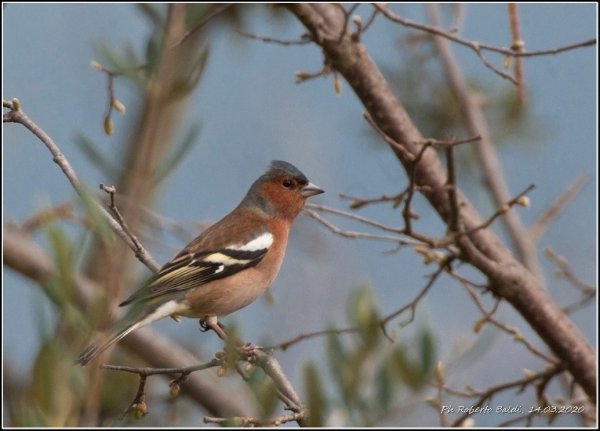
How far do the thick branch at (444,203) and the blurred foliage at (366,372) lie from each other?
2.60ft

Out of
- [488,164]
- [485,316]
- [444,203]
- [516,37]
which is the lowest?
[485,316]

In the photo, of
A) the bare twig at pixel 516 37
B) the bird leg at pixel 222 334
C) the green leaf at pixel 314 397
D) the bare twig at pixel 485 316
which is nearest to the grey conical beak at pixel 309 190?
the bird leg at pixel 222 334

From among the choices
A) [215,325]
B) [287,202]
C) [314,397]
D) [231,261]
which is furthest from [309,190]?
[314,397]

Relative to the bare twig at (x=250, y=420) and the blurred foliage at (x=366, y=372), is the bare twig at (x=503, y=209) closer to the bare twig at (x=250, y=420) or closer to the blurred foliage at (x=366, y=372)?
the blurred foliage at (x=366, y=372)

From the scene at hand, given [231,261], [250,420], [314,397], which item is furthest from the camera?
[231,261]

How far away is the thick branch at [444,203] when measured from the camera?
4.60 meters

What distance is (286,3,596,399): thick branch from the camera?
460 centimetres

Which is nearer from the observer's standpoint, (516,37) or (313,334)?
(313,334)

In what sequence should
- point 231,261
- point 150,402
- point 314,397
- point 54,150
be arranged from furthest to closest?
1. point 231,261
2. point 150,402
3. point 54,150
4. point 314,397

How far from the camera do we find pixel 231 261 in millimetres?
4695

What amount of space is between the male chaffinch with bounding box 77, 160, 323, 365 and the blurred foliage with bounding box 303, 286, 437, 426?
2.67ft

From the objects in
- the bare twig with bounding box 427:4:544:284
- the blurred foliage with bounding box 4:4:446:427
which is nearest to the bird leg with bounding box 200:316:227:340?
the blurred foliage with bounding box 4:4:446:427

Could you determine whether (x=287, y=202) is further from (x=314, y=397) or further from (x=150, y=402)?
(x=314, y=397)

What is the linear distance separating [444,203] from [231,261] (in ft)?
3.63
